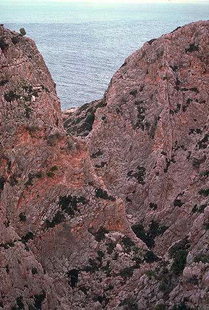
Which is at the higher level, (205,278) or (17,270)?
(205,278)

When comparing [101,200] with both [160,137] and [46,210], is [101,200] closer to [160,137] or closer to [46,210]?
[46,210]

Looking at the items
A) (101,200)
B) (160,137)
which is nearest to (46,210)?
(101,200)

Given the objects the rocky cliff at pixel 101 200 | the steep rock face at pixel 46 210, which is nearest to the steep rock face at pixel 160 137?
the rocky cliff at pixel 101 200

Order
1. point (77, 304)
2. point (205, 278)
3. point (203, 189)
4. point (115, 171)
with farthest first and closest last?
point (115, 171), point (203, 189), point (77, 304), point (205, 278)

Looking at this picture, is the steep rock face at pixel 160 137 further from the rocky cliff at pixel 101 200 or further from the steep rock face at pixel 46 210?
the steep rock face at pixel 46 210

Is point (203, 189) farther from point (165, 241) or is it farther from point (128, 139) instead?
point (128, 139)

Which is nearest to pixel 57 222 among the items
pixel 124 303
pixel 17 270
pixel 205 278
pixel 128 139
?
pixel 17 270
